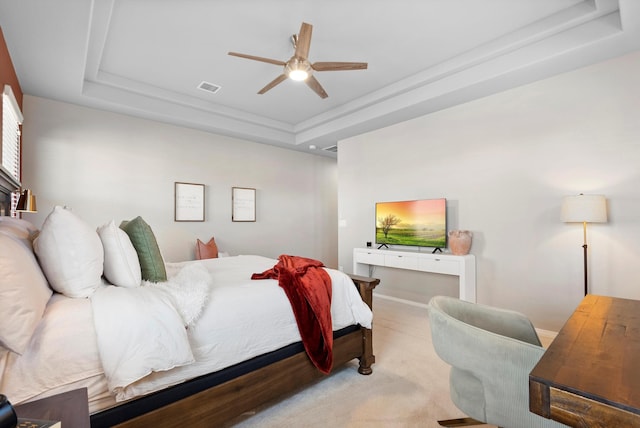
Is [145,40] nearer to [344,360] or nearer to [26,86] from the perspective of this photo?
[26,86]

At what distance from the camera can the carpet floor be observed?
1821 millimetres

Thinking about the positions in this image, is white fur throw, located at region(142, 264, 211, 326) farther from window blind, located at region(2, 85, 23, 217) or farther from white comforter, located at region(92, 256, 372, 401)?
window blind, located at region(2, 85, 23, 217)

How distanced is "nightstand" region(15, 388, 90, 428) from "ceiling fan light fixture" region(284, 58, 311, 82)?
8.65 ft

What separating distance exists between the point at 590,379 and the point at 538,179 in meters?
3.10

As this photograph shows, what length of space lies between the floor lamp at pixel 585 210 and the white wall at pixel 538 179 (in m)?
0.22

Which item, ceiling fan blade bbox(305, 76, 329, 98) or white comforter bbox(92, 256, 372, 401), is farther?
ceiling fan blade bbox(305, 76, 329, 98)

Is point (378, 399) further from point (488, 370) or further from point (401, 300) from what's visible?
point (401, 300)

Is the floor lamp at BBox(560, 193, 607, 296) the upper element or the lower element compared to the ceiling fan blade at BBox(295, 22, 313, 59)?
lower

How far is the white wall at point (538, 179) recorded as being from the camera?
2.82m

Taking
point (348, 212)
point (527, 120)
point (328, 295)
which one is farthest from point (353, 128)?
point (328, 295)

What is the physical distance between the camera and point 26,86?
3316 millimetres

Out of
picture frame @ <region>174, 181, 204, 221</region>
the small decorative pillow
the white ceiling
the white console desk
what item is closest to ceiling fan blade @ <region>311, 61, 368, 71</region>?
the white ceiling

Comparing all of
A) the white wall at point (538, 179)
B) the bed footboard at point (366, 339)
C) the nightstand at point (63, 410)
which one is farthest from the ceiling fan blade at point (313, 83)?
the nightstand at point (63, 410)

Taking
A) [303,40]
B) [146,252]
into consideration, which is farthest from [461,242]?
[146,252]
